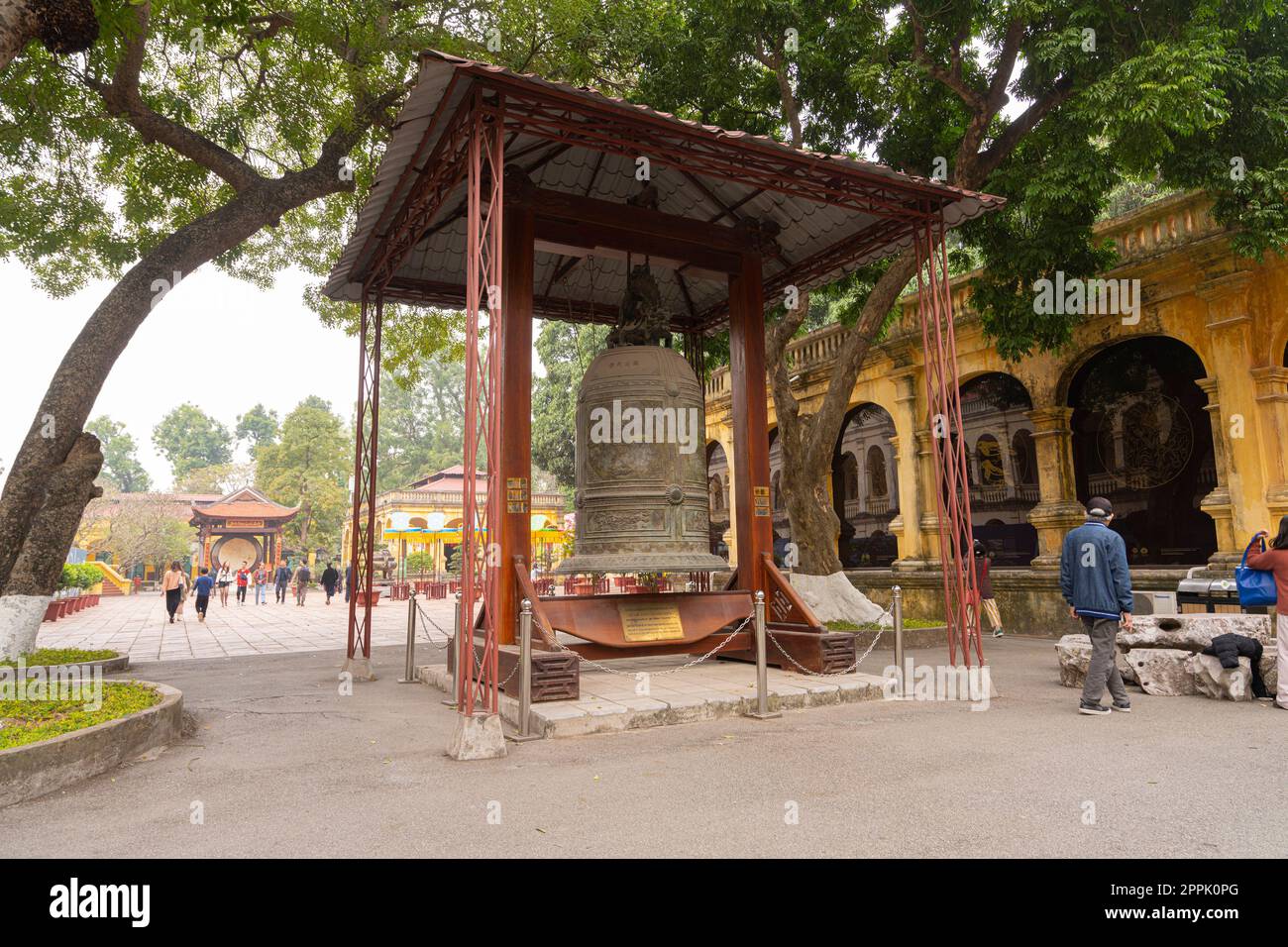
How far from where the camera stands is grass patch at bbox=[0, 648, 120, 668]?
8359 mm

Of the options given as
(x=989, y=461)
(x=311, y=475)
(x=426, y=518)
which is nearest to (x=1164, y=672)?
(x=989, y=461)

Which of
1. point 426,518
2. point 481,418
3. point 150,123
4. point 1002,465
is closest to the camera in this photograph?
point 481,418

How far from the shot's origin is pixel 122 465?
3041 inches

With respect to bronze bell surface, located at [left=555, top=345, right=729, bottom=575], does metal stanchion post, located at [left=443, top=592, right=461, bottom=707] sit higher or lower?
lower

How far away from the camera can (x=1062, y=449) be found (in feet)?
47.9

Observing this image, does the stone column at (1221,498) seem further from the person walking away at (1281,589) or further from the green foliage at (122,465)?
the green foliage at (122,465)

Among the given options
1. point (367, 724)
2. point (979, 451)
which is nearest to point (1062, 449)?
point (979, 451)

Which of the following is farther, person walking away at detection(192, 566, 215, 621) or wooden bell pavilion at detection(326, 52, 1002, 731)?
person walking away at detection(192, 566, 215, 621)

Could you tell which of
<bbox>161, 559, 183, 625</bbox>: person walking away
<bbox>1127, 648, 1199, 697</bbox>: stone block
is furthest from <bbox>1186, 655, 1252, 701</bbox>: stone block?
<bbox>161, 559, 183, 625</bbox>: person walking away

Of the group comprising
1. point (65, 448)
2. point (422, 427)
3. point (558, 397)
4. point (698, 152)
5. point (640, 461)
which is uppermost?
point (422, 427)

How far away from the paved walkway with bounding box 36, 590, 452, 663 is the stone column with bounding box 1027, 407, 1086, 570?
12224 mm

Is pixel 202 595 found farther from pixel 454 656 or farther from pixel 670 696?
pixel 670 696

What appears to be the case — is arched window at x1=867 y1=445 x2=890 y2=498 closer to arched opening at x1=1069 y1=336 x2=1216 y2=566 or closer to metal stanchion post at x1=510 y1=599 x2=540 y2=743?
arched opening at x1=1069 y1=336 x2=1216 y2=566

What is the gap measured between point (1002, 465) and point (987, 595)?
4818 millimetres
